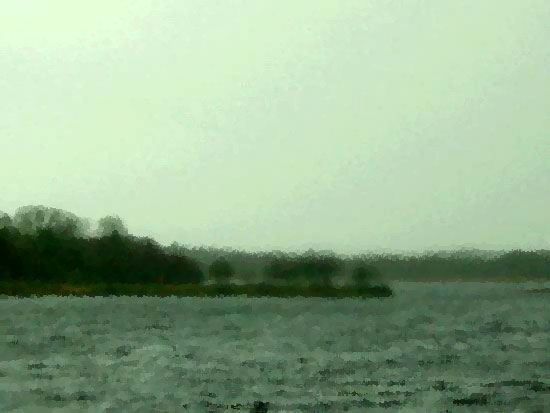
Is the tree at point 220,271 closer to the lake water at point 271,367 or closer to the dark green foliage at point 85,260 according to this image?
the dark green foliage at point 85,260

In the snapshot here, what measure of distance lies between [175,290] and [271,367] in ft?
271

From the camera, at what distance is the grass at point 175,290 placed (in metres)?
110

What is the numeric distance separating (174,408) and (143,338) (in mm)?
27506

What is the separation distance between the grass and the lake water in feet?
128

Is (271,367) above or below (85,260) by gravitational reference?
below

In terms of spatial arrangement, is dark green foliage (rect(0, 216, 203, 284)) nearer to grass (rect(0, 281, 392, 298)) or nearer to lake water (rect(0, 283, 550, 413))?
grass (rect(0, 281, 392, 298))

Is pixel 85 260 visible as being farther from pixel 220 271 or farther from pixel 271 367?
pixel 271 367

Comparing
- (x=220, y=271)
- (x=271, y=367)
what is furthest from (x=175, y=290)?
(x=271, y=367)

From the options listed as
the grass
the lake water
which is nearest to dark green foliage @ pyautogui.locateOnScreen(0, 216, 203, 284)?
the grass

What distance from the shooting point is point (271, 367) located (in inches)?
1549

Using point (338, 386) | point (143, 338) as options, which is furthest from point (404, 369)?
point (143, 338)

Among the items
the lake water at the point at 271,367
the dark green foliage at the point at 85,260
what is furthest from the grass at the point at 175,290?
the lake water at the point at 271,367

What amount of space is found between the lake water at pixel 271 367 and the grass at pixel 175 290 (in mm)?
39045

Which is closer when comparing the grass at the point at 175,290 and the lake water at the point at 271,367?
the lake water at the point at 271,367
